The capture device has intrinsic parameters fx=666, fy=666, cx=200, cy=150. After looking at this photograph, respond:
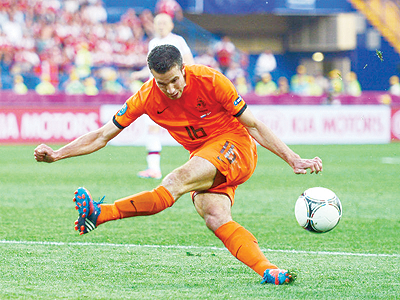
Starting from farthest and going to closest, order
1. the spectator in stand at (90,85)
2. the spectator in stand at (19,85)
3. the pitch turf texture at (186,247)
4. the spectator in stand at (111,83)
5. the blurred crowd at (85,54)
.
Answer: the spectator in stand at (111,83), the blurred crowd at (85,54), the spectator in stand at (90,85), the spectator in stand at (19,85), the pitch turf texture at (186,247)

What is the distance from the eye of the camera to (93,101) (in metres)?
18.0

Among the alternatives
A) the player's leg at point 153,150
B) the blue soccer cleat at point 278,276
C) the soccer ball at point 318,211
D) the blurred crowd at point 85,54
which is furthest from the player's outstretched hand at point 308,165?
the blurred crowd at point 85,54

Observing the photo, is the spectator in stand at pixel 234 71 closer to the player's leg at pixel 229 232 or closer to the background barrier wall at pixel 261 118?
the background barrier wall at pixel 261 118

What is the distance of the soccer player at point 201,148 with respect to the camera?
420cm

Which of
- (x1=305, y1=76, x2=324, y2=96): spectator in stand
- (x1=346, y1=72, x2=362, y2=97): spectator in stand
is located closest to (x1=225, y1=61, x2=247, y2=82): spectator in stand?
(x1=305, y1=76, x2=324, y2=96): spectator in stand

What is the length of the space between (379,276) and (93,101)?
1433 centimetres

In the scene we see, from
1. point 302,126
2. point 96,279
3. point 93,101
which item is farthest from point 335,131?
point 96,279

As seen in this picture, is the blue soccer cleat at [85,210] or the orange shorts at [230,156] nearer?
the blue soccer cleat at [85,210]

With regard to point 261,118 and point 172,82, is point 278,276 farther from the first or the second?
point 261,118

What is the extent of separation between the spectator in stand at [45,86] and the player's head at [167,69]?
15.8 meters

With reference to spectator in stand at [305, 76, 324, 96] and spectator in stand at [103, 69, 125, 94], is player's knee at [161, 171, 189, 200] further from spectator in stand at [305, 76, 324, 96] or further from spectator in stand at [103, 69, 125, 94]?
spectator in stand at [305, 76, 324, 96]

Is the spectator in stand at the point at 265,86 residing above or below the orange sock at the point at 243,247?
above

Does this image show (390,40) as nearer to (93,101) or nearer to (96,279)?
(93,101)

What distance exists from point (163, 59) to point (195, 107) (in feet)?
1.63
